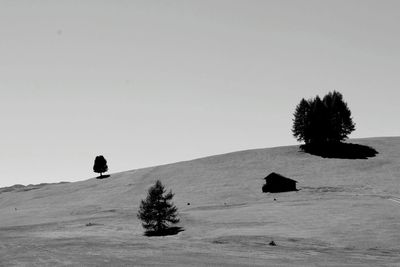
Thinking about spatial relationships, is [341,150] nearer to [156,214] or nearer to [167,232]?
[156,214]

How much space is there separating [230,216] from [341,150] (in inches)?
2355

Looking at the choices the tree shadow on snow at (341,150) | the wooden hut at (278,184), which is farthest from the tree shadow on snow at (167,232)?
the tree shadow on snow at (341,150)

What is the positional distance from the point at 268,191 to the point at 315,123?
40.8m

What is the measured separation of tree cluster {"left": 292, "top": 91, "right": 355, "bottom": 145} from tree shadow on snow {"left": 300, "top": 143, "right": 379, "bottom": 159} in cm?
212

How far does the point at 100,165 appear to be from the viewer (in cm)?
Answer: 13512

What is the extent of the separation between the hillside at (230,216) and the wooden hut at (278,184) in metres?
2.30

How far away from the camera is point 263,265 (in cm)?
3072

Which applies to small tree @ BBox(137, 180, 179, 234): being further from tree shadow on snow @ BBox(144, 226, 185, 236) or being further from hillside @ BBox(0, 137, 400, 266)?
hillside @ BBox(0, 137, 400, 266)

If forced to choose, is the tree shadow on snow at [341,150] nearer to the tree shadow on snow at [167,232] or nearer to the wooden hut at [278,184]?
the wooden hut at [278,184]

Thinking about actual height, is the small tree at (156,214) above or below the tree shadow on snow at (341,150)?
below

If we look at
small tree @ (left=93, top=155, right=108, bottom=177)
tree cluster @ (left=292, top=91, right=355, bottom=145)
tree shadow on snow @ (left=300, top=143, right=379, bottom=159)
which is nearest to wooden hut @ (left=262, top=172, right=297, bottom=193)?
tree shadow on snow @ (left=300, top=143, right=379, bottom=159)

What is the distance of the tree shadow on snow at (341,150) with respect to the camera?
10781cm

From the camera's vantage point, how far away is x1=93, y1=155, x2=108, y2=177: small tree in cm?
13488

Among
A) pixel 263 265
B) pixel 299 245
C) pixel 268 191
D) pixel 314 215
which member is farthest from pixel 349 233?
pixel 268 191
